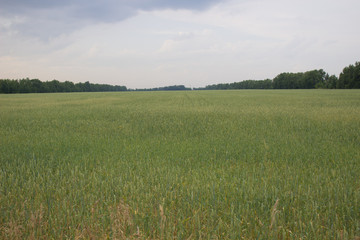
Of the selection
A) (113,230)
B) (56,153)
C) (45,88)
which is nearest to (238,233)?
(113,230)

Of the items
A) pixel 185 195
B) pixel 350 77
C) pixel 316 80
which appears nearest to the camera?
pixel 185 195

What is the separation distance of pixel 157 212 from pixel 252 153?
10.9 ft

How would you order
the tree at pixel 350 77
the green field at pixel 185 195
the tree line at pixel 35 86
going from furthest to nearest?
the tree line at pixel 35 86
the tree at pixel 350 77
the green field at pixel 185 195

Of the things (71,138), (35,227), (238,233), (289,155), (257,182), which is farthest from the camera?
(71,138)

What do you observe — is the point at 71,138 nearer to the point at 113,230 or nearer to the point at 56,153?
the point at 56,153

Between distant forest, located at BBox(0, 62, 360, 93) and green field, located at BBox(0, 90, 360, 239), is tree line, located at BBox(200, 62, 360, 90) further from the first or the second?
green field, located at BBox(0, 90, 360, 239)

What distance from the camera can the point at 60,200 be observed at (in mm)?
3080

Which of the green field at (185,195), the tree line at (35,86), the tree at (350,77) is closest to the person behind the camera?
the green field at (185,195)

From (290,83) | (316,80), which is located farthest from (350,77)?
(290,83)

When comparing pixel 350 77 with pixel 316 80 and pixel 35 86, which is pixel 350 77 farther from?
pixel 35 86

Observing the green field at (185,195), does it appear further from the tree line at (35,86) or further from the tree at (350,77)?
the tree line at (35,86)

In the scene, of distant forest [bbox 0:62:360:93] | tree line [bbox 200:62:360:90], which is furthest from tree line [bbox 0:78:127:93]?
tree line [bbox 200:62:360:90]

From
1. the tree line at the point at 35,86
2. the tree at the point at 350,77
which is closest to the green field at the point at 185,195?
the tree at the point at 350,77

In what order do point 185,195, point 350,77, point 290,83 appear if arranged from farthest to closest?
point 290,83
point 350,77
point 185,195
